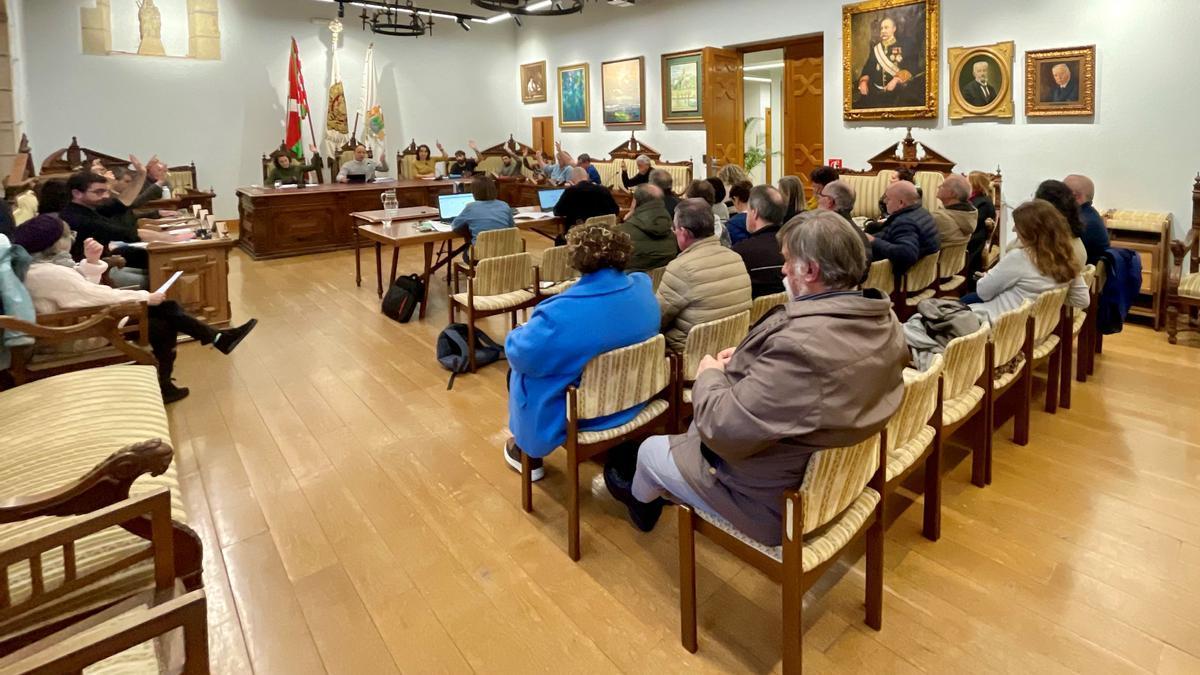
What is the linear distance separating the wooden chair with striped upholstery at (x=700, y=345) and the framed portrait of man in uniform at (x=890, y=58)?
5292 millimetres

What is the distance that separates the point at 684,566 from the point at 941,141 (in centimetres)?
643

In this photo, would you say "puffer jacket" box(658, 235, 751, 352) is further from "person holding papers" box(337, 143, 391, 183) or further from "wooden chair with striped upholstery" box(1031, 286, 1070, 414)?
"person holding papers" box(337, 143, 391, 183)

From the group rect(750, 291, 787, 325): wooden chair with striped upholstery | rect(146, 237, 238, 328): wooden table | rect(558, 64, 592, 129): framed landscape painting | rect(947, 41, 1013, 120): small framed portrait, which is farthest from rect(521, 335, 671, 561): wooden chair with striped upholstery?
rect(558, 64, 592, 129): framed landscape painting

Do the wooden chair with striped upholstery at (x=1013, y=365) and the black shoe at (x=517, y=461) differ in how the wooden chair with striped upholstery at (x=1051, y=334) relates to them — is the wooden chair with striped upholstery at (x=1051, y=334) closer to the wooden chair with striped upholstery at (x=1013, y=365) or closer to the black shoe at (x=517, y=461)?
the wooden chair with striped upholstery at (x=1013, y=365)

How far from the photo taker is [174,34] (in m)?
9.91

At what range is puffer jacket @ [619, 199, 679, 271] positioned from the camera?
13.8 feet

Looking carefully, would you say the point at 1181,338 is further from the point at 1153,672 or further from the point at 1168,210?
the point at 1153,672

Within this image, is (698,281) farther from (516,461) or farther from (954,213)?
(954,213)

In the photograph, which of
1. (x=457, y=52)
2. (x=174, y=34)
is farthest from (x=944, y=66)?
(x=174, y=34)

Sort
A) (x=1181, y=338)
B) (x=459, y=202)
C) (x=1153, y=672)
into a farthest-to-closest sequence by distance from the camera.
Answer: (x=459, y=202) → (x=1181, y=338) → (x=1153, y=672)

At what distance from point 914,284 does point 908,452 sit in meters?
2.67

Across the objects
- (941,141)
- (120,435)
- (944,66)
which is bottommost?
(120,435)

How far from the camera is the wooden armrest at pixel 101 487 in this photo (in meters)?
1.51

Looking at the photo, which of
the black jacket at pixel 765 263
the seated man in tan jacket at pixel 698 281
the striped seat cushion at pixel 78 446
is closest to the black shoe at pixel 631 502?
the seated man in tan jacket at pixel 698 281
